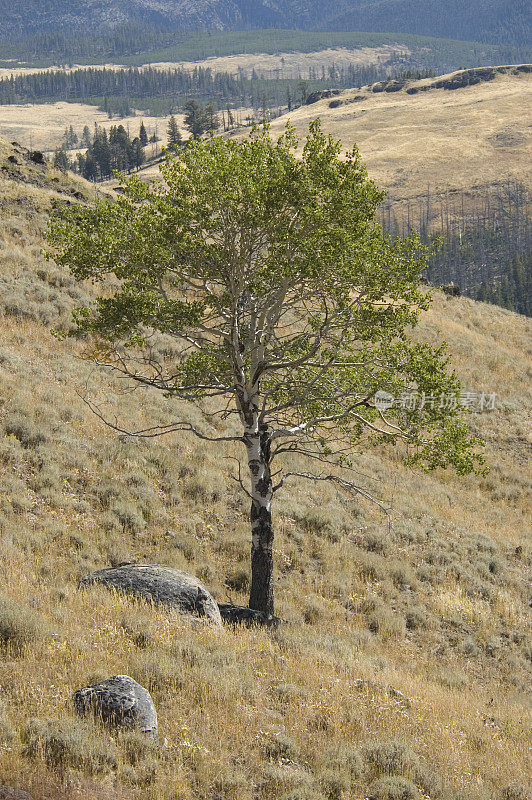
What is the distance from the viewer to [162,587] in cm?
955

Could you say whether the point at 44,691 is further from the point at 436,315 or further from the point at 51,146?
the point at 51,146

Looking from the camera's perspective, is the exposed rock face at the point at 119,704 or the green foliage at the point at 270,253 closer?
the exposed rock face at the point at 119,704

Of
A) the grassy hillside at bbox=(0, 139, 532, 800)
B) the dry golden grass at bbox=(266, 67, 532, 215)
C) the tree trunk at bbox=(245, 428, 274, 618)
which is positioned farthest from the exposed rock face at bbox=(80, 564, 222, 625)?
the dry golden grass at bbox=(266, 67, 532, 215)

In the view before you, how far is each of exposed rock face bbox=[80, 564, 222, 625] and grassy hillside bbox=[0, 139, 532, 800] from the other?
0.45 meters

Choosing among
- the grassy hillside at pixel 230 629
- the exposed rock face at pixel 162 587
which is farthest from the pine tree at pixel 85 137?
the exposed rock face at pixel 162 587

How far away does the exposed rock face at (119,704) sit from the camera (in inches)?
240

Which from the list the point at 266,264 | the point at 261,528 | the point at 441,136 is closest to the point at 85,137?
the point at 441,136

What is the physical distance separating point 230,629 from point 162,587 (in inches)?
48.0

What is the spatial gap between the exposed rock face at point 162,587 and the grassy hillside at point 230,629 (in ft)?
1.46

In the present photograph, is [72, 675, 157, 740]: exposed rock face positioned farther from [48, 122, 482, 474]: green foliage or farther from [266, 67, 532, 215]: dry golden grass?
[266, 67, 532, 215]: dry golden grass

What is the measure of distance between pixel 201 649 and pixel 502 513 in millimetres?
15789

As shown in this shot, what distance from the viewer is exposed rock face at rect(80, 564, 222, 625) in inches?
369

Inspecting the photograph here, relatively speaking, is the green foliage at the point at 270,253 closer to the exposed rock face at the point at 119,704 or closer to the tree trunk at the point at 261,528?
the tree trunk at the point at 261,528

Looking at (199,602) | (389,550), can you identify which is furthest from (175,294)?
(199,602)
